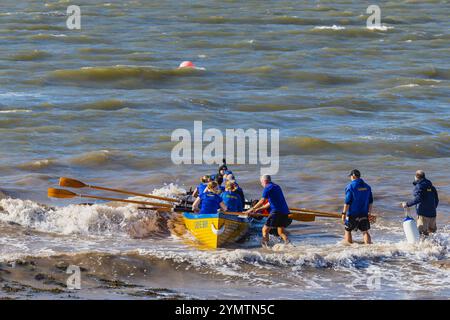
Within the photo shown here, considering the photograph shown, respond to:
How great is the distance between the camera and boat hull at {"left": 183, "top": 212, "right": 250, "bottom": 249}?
1762 cm

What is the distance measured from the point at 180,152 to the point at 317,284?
497 inches

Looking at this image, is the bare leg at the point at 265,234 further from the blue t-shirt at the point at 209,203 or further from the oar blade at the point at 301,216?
the blue t-shirt at the point at 209,203

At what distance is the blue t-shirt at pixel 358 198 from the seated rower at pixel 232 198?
2.38m

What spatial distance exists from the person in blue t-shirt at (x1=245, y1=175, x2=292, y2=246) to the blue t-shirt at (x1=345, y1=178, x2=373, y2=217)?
3.96 feet

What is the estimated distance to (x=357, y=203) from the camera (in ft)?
57.4

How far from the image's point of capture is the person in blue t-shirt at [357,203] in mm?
17438

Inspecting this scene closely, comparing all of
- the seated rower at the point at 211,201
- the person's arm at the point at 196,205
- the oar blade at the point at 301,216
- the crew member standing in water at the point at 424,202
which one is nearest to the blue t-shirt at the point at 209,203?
the seated rower at the point at 211,201

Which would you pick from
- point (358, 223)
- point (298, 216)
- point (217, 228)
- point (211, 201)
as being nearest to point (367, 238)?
point (358, 223)

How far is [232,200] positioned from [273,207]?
123 centimetres

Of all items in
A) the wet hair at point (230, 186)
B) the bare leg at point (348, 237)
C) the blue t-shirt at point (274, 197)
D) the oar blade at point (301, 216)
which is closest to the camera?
the blue t-shirt at point (274, 197)

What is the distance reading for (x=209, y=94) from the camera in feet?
121

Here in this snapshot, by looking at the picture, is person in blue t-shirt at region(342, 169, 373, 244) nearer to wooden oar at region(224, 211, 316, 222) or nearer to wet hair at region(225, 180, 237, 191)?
wooden oar at region(224, 211, 316, 222)

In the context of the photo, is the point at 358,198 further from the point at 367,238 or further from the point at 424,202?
the point at 424,202
